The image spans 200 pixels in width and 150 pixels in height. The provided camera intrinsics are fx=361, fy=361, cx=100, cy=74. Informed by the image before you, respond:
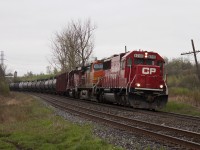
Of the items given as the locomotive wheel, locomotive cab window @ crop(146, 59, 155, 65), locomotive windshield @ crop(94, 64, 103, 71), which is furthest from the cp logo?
locomotive windshield @ crop(94, 64, 103, 71)

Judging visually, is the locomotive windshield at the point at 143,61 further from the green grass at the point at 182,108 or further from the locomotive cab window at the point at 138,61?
the green grass at the point at 182,108

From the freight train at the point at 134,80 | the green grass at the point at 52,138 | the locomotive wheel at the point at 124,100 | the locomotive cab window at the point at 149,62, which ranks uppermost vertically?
the locomotive cab window at the point at 149,62

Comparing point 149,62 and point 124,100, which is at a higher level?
point 149,62

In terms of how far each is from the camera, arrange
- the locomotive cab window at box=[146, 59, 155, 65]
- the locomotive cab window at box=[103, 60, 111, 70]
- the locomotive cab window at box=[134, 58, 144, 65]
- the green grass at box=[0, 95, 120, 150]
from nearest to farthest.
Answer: the green grass at box=[0, 95, 120, 150] → the locomotive cab window at box=[134, 58, 144, 65] → the locomotive cab window at box=[146, 59, 155, 65] → the locomotive cab window at box=[103, 60, 111, 70]

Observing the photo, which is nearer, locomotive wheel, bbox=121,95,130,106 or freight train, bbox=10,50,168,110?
freight train, bbox=10,50,168,110

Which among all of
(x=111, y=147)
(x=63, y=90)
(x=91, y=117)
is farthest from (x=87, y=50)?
(x=111, y=147)

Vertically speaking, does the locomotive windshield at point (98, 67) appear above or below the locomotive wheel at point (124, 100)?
above

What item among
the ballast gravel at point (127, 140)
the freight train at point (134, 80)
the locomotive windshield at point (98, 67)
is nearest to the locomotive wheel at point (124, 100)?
the freight train at point (134, 80)

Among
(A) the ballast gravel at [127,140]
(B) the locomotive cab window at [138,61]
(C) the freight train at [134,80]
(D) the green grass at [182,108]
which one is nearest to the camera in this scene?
(A) the ballast gravel at [127,140]

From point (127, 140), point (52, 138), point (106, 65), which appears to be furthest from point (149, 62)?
point (127, 140)

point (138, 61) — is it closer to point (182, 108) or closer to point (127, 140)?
point (182, 108)

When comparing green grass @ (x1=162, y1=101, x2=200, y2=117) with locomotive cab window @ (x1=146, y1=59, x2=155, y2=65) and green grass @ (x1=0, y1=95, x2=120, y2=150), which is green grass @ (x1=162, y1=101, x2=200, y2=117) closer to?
locomotive cab window @ (x1=146, y1=59, x2=155, y2=65)

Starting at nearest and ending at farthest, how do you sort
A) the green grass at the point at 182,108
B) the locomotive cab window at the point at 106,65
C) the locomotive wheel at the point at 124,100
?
the green grass at the point at 182,108 → the locomotive wheel at the point at 124,100 → the locomotive cab window at the point at 106,65

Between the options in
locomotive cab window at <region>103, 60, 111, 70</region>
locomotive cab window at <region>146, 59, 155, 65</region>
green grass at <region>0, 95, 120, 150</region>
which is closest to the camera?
green grass at <region>0, 95, 120, 150</region>
